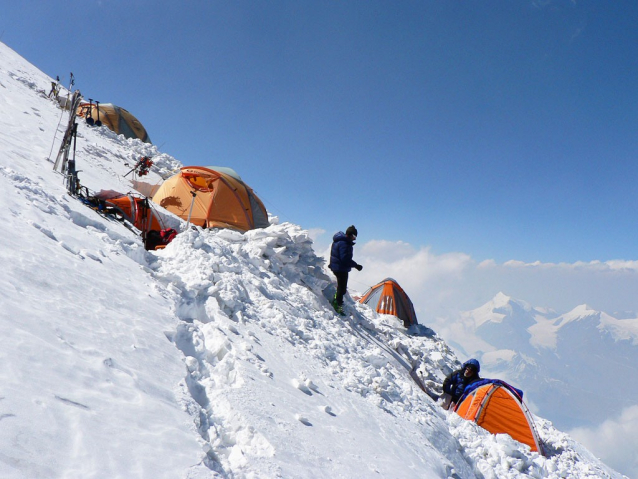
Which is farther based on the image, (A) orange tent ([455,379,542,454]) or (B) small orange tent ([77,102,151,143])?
(B) small orange tent ([77,102,151,143])

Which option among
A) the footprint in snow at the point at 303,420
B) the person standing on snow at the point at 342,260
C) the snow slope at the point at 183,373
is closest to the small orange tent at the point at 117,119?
the snow slope at the point at 183,373

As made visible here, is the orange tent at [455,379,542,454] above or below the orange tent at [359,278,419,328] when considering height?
below

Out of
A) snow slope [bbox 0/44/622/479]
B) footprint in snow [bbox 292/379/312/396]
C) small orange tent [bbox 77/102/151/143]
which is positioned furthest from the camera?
small orange tent [bbox 77/102/151/143]

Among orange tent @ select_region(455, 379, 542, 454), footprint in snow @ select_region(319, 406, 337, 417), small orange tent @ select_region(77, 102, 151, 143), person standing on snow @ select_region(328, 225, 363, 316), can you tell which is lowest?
footprint in snow @ select_region(319, 406, 337, 417)

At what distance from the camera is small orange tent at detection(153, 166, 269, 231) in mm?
13445

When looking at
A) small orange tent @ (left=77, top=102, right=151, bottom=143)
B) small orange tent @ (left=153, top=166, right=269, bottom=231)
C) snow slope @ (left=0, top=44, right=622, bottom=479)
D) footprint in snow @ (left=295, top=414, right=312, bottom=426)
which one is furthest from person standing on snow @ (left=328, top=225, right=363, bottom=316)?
small orange tent @ (left=77, top=102, right=151, bottom=143)

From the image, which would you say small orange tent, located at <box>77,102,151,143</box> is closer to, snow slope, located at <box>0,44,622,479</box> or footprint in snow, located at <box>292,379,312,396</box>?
snow slope, located at <box>0,44,622,479</box>

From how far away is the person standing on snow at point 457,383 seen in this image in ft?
33.4

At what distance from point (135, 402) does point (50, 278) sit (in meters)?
2.04

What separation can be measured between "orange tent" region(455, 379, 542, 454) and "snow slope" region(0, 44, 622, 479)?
85 cm

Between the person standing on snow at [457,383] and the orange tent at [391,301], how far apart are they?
822cm

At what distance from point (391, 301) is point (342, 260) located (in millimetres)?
9959

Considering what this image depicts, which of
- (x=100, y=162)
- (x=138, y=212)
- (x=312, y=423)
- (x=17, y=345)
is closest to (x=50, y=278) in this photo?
(x=17, y=345)

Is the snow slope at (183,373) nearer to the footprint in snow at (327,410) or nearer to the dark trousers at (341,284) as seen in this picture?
the footprint in snow at (327,410)
